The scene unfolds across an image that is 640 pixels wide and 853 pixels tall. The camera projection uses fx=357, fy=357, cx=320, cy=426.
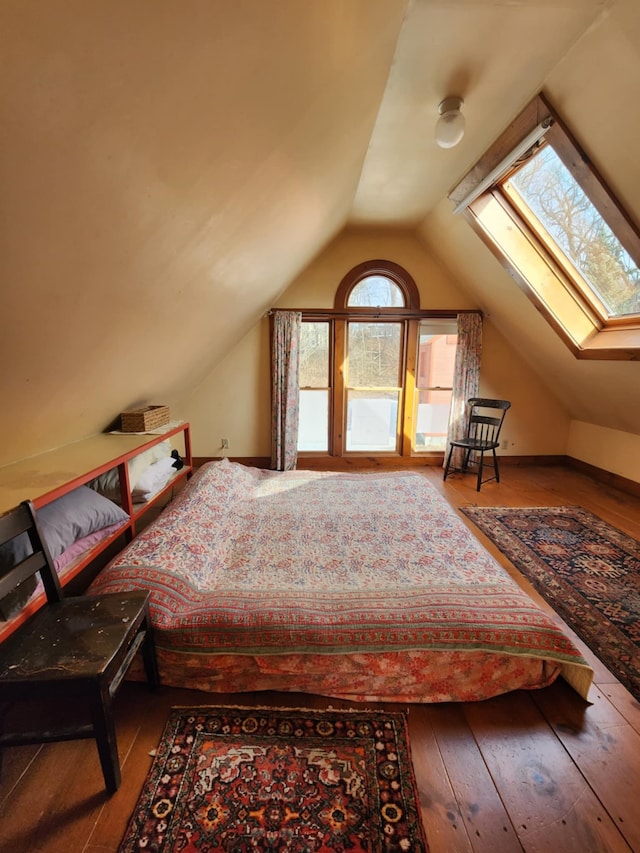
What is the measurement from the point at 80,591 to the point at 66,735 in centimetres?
93

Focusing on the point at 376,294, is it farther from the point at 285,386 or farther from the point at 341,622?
the point at 341,622

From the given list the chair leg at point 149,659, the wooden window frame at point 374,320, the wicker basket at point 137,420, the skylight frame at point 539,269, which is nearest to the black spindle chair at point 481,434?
the wooden window frame at point 374,320

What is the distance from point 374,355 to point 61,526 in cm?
342

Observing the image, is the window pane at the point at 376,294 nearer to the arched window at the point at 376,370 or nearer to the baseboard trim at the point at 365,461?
the arched window at the point at 376,370

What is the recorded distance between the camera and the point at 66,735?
0.98m

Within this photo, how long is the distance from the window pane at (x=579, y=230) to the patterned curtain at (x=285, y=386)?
7.36ft

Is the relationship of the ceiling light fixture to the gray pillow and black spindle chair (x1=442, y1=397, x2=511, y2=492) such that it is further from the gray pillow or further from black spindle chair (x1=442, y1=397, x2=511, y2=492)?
the gray pillow

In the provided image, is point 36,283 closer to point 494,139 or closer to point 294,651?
point 294,651

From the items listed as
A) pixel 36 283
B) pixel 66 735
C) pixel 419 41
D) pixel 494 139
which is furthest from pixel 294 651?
pixel 494 139

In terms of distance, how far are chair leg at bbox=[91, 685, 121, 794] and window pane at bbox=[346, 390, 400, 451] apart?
3486 millimetres

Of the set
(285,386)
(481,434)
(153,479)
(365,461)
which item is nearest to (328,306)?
(285,386)

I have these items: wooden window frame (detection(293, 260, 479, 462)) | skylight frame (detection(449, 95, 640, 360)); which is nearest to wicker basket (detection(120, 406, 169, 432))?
wooden window frame (detection(293, 260, 479, 462))

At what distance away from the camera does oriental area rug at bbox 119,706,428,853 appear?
926mm

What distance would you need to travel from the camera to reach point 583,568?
2213 millimetres
